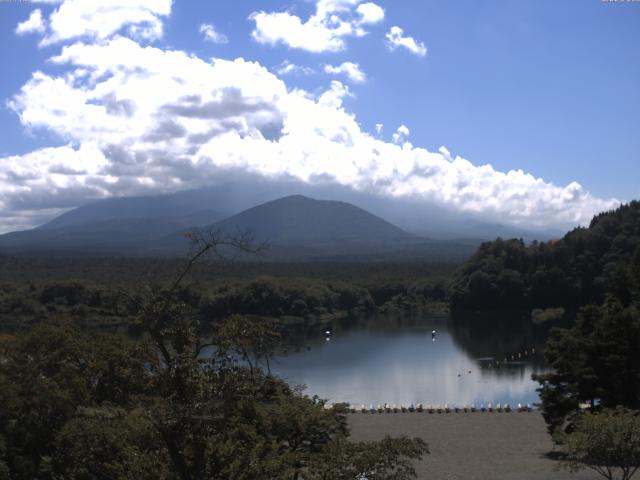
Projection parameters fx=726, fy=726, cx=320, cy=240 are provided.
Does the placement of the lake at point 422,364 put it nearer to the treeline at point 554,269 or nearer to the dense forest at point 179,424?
the treeline at point 554,269

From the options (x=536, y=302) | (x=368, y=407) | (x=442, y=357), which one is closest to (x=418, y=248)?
(x=536, y=302)

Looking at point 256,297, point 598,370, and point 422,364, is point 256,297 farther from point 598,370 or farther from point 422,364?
point 598,370

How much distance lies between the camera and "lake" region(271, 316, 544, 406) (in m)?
28.5

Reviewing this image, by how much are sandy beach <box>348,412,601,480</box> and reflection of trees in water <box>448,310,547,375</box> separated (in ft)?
40.4

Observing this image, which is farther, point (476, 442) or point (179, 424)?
point (476, 442)

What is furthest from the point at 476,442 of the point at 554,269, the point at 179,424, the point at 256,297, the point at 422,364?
the point at 554,269

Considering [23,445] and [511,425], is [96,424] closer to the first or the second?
[23,445]

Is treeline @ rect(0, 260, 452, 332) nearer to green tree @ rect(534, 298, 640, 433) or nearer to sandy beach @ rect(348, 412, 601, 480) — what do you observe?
sandy beach @ rect(348, 412, 601, 480)

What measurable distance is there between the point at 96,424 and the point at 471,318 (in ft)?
156

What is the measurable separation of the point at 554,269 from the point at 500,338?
14158 millimetres

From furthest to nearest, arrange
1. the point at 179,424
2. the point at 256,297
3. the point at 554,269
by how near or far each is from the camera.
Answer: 1. the point at 256,297
2. the point at 554,269
3. the point at 179,424

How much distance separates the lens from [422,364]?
35.8 metres

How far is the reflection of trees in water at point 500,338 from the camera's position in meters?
35.2

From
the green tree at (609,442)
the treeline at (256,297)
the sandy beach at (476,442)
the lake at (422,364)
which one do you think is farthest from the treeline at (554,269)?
the green tree at (609,442)
